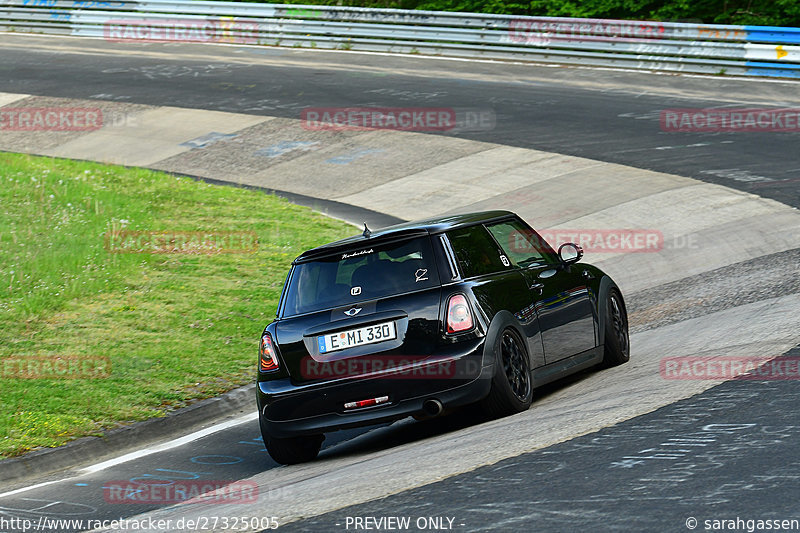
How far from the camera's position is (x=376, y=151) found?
70.5ft

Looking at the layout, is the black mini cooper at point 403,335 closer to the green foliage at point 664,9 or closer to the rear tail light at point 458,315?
the rear tail light at point 458,315

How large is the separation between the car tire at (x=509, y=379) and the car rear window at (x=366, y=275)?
65 cm

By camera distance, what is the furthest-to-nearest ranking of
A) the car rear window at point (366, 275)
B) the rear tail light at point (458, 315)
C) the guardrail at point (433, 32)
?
the guardrail at point (433, 32)
the car rear window at point (366, 275)
the rear tail light at point (458, 315)

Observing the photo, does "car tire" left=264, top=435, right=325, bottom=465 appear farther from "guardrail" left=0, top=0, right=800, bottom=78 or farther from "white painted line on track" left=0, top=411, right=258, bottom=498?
"guardrail" left=0, top=0, right=800, bottom=78

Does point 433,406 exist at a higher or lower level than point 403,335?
lower

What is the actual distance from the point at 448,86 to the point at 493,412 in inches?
750

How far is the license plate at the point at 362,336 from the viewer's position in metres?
7.20

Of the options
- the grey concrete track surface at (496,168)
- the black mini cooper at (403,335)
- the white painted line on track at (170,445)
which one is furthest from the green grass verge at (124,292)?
the black mini cooper at (403,335)

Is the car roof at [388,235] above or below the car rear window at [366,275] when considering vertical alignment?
above

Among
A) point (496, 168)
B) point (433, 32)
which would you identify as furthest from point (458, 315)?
point (433, 32)

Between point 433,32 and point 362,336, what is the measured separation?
23710 millimetres

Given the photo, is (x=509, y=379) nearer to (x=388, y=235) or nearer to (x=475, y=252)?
(x=475, y=252)

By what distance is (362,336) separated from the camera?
721 cm

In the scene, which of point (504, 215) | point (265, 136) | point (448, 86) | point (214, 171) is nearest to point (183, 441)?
point (504, 215)
